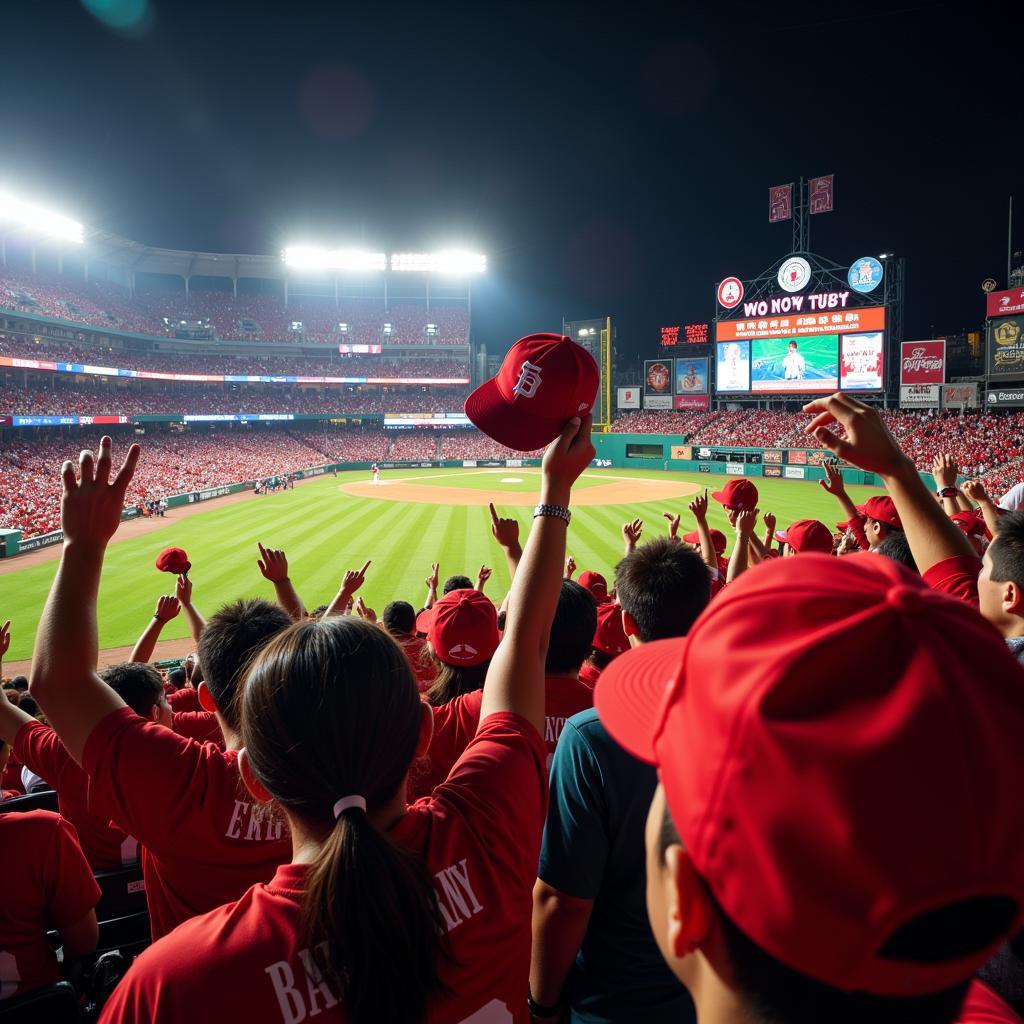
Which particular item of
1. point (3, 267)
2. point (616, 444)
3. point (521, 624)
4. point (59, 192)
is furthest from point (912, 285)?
point (3, 267)

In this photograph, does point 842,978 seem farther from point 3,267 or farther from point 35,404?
point 3,267

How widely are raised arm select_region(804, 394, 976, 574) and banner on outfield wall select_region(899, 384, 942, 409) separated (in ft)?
169

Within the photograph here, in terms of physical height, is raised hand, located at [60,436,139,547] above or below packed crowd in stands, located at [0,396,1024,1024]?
above

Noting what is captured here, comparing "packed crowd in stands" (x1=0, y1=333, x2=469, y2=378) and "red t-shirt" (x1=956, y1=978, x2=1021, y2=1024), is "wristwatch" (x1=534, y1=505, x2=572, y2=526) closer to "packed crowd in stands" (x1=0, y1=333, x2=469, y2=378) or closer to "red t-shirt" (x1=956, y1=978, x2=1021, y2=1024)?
"red t-shirt" (x1=956, y1=978, x2=1021, y2=1024)

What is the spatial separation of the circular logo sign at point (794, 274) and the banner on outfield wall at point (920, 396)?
11299 mm

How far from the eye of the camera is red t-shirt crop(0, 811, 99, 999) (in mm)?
2779

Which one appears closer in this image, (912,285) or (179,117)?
(179,117)

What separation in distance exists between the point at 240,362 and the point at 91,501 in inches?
2871

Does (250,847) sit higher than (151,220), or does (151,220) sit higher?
(151,220)

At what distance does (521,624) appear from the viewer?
2.34 metres

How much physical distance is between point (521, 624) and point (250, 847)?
4.14 ft

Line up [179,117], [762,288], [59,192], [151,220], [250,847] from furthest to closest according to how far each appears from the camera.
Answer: [151,220] < [762,288] < [59,192] < [179,117] < [250,847]

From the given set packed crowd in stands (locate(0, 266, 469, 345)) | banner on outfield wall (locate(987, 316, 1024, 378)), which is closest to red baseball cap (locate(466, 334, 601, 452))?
banner on outfield wall (locate(987, 316, 1024, 378))

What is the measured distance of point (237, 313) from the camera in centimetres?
7219
